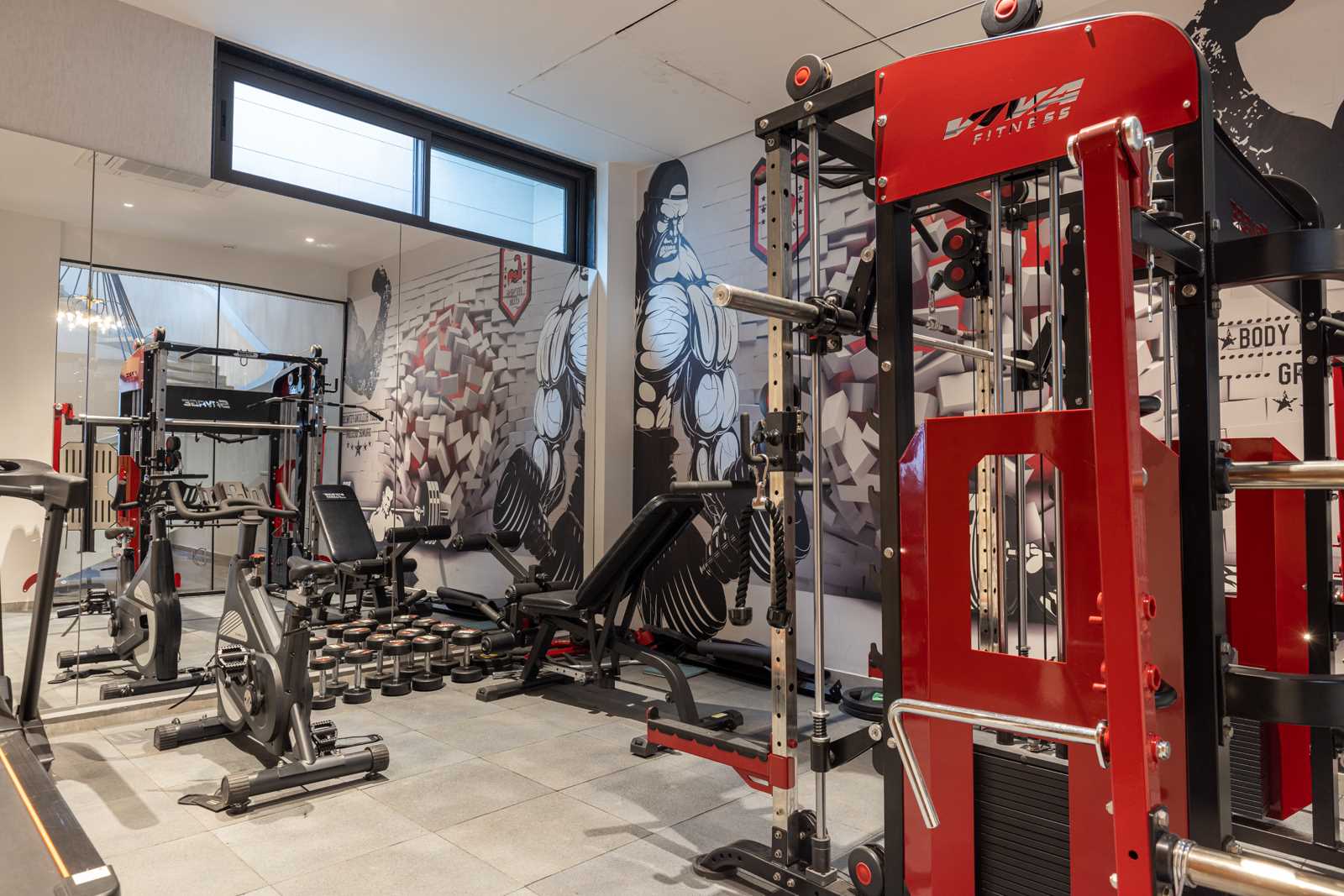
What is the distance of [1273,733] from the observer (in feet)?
7.25

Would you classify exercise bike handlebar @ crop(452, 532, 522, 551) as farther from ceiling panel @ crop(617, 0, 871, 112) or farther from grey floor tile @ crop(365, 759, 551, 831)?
ceiling panel @ crop(617, 0, 871, 112)

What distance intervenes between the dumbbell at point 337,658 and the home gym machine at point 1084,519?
278cm

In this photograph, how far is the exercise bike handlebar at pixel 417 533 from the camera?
4.87m

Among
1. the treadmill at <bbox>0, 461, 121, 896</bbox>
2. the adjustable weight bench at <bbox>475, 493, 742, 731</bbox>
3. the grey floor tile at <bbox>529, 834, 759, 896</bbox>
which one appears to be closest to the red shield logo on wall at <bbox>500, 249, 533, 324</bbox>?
the adjustable weight bench at <bbox>475, 493, 742, 731</bbox>

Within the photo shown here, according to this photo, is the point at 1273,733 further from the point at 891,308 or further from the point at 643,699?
the point at 643,699

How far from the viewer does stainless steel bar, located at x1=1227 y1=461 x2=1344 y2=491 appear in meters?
1.14

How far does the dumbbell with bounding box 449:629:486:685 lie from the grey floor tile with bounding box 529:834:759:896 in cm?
229

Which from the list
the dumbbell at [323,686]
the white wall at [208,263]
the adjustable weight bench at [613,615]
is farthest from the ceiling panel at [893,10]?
the dumbbell at [323,686]

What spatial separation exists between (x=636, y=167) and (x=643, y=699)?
12.6 feet

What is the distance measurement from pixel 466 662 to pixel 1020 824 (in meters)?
3.65

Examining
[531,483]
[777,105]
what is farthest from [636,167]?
[531,483]

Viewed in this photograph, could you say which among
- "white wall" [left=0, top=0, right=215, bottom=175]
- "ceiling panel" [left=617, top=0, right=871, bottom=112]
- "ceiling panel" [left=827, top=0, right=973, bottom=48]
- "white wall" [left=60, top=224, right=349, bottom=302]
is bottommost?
"white wall" [left=60, top=224, right=349, bottom=302]

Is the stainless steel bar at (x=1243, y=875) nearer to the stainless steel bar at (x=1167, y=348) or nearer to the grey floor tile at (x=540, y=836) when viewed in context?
the stainless steel bar at (x=1167, y=348)

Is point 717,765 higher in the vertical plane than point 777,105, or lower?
lower
